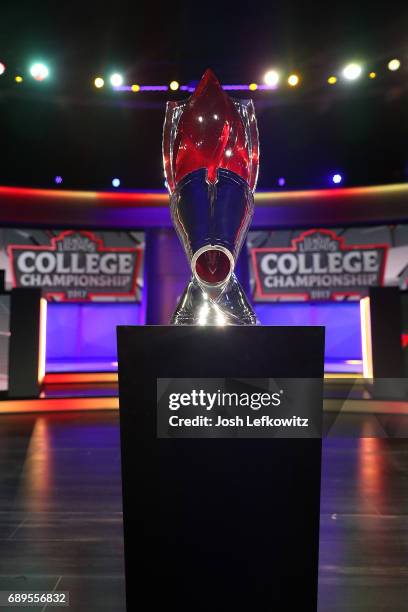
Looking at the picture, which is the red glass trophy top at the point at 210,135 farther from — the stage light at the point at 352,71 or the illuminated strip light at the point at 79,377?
the stage light at the point at 352,71

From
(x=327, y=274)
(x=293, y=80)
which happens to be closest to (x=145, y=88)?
(x=293, y=80)

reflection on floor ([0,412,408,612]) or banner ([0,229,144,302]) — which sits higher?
banner ([0,229,144,302])

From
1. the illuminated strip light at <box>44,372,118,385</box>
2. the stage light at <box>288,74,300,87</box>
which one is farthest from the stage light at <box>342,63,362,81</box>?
the illuminated strip light at <box>44,372,118,385</box>

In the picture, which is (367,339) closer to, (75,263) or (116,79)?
(75,263)

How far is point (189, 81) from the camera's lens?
15.6ft

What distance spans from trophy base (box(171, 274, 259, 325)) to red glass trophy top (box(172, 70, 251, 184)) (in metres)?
0.23

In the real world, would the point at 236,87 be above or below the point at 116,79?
below

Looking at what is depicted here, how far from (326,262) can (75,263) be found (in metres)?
3.15

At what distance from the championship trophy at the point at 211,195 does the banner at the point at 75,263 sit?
4900 millimetres

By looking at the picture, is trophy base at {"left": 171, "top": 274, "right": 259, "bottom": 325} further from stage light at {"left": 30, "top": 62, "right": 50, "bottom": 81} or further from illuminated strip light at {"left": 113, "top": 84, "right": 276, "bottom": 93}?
stage light at {"left": 30, "top": 62, "right": 50, "bottom": 81}

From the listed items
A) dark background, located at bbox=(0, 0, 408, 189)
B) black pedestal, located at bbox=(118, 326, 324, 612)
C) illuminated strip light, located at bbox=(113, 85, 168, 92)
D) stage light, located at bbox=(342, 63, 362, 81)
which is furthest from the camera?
illuminated strip light, located at bbox=(113, 85, 168, 92)

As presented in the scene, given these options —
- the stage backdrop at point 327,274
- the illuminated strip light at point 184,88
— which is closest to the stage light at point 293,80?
the illuminated strip light at point 184,88

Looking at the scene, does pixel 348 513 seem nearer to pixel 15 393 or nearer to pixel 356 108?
pixel 15 393

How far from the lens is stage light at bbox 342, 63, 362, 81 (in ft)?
15.3
